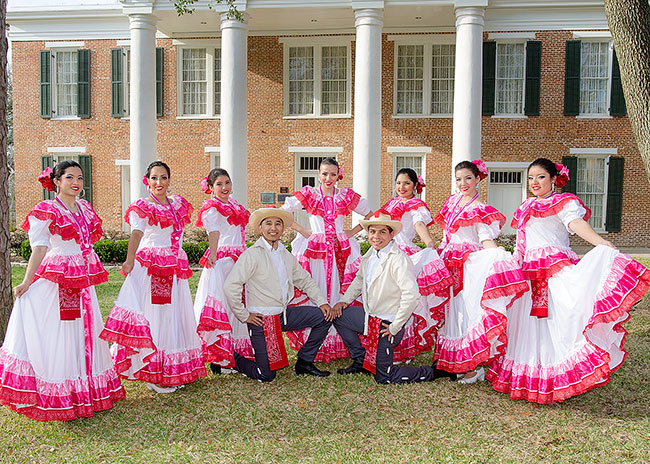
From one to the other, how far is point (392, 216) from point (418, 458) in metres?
2.82

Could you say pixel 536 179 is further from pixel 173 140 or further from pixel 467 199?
pixel 173 140

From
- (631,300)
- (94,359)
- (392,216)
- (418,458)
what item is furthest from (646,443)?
(94,359)

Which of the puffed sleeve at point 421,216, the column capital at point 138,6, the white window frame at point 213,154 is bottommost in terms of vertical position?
the puffed sleeve at point 421,216

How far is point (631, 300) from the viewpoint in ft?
14.5

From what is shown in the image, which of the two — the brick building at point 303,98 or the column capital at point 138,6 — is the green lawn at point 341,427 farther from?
the column capital at point 138,6

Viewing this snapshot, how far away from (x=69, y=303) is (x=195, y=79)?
16.1 metres

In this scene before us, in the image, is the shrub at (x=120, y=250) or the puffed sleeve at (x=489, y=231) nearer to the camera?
the puffed sleeve at (x=489, y=231)

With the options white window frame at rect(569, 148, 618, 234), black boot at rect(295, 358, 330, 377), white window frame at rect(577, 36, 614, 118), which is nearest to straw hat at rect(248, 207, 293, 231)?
black boot at rect(295, 358, 330, 377)

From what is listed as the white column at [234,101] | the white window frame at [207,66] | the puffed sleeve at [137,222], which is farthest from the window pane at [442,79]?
the puffed sleeve at [137,222]

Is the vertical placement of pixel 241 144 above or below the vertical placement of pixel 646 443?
above

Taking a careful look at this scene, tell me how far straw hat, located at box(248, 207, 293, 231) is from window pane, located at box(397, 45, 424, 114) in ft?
45.9

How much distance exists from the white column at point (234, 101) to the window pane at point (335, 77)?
11.6ft

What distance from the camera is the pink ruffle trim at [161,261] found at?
5262mm

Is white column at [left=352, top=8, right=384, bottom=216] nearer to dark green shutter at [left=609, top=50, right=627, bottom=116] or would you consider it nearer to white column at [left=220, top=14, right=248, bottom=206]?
white column at [left=220, top=14, right=248, bottom=206]
